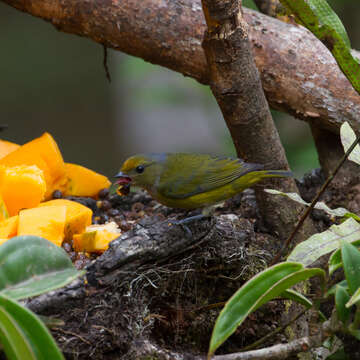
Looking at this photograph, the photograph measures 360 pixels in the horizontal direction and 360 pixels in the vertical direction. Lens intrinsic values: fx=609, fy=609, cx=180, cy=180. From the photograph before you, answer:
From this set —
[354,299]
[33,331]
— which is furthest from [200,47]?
[33,331]

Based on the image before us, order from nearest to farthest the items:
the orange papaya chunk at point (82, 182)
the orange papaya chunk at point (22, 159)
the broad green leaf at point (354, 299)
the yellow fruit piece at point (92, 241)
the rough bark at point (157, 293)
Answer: the broad green leaf at point (354, 299)
the rough bark at point (157, 293)
the yellow fruit piece at point (92, 241)
the orange papaya chunk at point (22, 159)
the orange papaya chunk at point (82, 182)

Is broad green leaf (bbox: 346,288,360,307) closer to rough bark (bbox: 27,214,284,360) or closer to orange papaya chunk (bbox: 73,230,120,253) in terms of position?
rough bark (bbox: 27,214,284,360)

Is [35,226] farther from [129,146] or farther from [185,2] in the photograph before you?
[129,146]

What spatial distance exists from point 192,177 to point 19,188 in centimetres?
67

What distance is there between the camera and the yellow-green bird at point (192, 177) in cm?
238

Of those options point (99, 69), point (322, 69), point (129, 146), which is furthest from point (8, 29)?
point (322, 69)

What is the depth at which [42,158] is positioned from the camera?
267 cm

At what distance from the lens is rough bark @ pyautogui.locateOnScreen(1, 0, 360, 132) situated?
8.99ft

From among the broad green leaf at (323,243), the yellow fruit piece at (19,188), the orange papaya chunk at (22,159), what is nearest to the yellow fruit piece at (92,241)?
the yellow fruit piece at (19,188)

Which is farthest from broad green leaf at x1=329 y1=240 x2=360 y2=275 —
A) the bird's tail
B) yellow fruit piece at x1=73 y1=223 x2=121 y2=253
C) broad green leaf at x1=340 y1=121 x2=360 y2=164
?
yellow fruit piece at x1=73 y1=223 x2=121 y2=253

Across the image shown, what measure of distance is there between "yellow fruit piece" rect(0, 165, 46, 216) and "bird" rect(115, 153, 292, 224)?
32cm

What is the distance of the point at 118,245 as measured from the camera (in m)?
1.92

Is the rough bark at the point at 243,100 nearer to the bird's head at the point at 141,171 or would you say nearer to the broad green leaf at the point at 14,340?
the bird's head at the point at 141,171

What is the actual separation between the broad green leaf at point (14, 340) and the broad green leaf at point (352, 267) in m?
0.88
